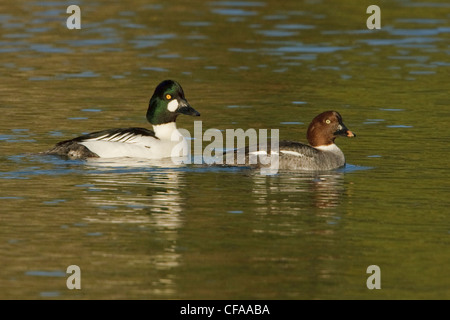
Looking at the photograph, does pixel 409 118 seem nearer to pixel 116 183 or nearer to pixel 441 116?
pixel 441 116

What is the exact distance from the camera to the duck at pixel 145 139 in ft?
61.4

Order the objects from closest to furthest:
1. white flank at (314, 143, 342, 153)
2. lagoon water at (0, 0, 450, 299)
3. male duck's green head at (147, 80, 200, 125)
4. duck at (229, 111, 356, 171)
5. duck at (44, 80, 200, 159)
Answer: lagoon water at (0, 0, 450, 299) < duck at (229, 111, 356, 171) < white flank at (314, 143, 342, 153) < duck at (44, 80, 200, 159) < male duck's green head at (147, 80, 200, 125)

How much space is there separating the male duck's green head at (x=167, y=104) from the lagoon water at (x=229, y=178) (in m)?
1.27

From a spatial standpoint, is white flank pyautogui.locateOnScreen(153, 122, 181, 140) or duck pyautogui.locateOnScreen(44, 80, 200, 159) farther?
white flank pyautogui.locateOnScreen(153, 122, 181, 140)

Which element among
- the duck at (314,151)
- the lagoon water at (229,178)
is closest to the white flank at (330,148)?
the duck at (314,151)

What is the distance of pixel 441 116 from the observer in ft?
75.2

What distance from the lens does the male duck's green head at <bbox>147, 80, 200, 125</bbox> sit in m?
19.6

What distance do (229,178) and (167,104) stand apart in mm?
2878

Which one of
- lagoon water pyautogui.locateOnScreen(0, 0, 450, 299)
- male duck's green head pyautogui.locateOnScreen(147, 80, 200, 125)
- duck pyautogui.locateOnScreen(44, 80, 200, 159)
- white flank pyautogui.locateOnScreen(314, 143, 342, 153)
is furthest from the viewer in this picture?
male duck's green head pyautogui.locateOnScreen(147, 80, 200, 125)

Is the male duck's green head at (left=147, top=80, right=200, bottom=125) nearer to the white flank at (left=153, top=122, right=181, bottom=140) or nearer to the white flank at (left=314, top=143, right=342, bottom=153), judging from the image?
the white flank at (left=153, top=122, right=181, bottom=140)

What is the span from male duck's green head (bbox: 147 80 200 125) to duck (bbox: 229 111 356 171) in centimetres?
195

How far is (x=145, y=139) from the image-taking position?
19.0 meters

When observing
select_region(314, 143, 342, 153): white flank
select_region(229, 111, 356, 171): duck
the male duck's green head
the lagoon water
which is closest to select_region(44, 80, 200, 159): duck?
the male duck's green head

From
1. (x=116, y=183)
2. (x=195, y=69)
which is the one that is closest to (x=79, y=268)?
(x=116, y=183)
